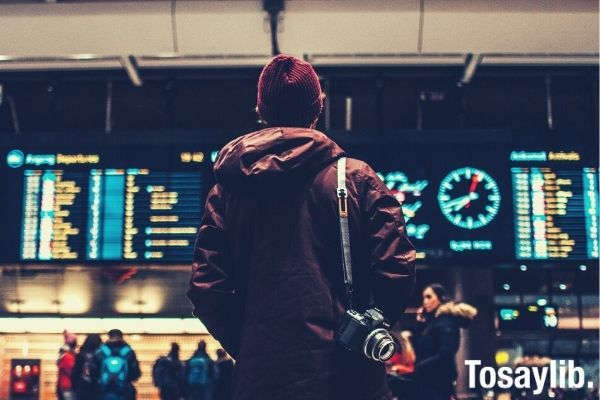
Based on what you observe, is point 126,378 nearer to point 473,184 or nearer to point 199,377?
point 199,377

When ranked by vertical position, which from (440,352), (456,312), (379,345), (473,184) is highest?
(473,184)

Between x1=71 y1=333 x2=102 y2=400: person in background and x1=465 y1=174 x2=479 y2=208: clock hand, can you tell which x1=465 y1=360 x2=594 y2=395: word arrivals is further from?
x1=71 y1=333 x2=102 y2=400: person in background

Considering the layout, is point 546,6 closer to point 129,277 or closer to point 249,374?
point 249,374

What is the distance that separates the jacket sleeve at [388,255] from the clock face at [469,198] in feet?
14.2

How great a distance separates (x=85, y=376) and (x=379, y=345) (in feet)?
23.2

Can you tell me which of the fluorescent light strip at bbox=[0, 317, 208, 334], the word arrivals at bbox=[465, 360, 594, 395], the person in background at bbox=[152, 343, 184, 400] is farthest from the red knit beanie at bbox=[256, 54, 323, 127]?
the fluorescent light strip at bbox=[0, 317, 208, 334]

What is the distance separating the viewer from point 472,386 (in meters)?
6.83

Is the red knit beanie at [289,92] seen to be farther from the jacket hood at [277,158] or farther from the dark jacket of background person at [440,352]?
the dark jacket of background person at [440,352]

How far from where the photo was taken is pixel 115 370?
8008 mm

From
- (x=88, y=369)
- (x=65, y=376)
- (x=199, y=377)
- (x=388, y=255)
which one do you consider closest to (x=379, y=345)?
(x=388, y=255)

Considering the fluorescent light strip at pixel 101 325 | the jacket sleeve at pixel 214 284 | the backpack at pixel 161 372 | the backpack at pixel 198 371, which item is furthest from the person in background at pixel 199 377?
the jacket sleeve at pixel 214 284

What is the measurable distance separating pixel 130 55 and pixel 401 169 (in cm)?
223

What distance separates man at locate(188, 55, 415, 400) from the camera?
171cm

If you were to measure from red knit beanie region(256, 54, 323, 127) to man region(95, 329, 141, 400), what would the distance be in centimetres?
662
